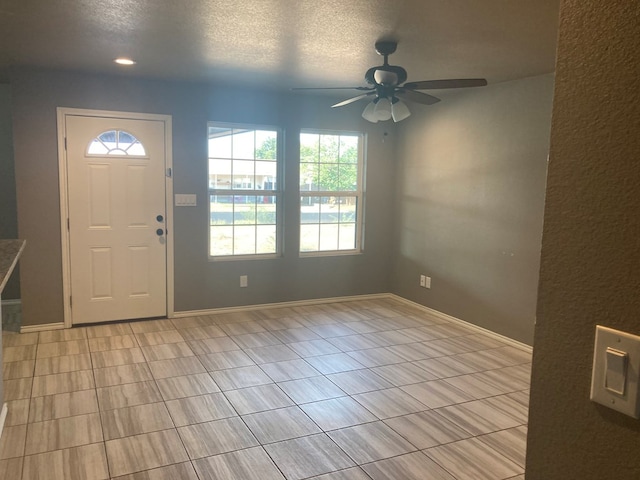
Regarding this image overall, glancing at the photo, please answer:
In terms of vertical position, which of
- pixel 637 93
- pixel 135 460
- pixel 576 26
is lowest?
pixel 135 460

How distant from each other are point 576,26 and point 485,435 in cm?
277

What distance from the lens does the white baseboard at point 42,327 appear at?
4.74 metres

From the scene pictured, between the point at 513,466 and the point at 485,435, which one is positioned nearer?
the point at 513,466

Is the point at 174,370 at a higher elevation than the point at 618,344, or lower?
lower

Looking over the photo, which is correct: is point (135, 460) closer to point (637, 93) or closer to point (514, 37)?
point (637, 93)

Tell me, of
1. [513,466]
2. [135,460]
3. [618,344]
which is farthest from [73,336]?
[618,344]

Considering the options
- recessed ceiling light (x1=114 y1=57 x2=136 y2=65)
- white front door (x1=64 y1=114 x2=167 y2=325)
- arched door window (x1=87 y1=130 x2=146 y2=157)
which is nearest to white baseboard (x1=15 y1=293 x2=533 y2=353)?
white front door (x1=64 y1=114 x2=167 y2=325)

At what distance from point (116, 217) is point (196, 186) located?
87 centimetres

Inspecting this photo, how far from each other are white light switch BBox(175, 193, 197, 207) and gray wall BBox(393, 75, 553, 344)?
8.39 ft

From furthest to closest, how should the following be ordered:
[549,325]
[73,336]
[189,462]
Result: [73,336], [189,462], [549,325]

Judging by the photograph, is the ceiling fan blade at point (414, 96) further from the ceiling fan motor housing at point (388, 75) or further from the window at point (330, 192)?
the window at point (330, 192)

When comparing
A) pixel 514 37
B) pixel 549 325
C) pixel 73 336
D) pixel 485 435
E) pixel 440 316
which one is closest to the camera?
pixel 549 325

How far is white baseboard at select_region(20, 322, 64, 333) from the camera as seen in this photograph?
474 cm

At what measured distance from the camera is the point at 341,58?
3955 mm
